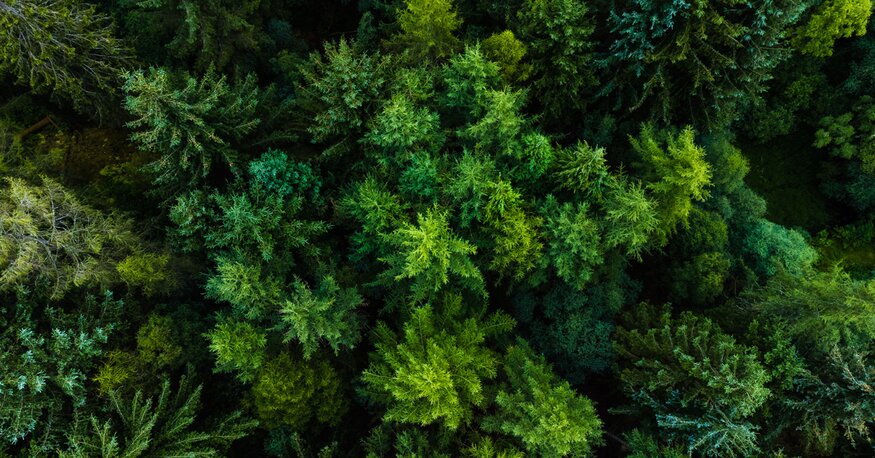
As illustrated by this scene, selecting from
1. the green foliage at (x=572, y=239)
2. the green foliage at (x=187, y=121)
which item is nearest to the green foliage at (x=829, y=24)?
the green foliage at (x=572, y=239)

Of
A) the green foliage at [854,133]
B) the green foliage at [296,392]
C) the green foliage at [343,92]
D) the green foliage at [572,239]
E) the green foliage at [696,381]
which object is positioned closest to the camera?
the green foliage at [696,381]

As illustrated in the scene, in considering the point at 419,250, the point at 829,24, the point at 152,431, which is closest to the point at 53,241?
the point at 152,431

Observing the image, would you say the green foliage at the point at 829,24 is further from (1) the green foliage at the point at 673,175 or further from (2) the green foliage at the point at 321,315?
(2) the green foliage at the point at 321,315

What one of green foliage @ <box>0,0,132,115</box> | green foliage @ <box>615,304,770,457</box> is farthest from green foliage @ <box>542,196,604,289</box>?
green foliage @ <box>0,0,132,115</box>

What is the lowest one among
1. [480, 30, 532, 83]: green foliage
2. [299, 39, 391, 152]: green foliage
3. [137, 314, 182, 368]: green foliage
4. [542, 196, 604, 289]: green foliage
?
[137, 314, 182, 368]: green foliage

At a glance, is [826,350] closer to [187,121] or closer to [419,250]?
[419,250]

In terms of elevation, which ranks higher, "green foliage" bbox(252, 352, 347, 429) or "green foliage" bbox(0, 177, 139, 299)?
"green foliage" bbox(0, 177, 139, 299)

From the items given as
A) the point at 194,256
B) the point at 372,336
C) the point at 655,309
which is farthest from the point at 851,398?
the point at 194,256

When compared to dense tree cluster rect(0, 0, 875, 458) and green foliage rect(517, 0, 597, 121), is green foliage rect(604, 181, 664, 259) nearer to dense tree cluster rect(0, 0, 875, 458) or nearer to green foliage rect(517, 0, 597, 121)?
dense tree cluster rect(0, 0, 875, 458)
